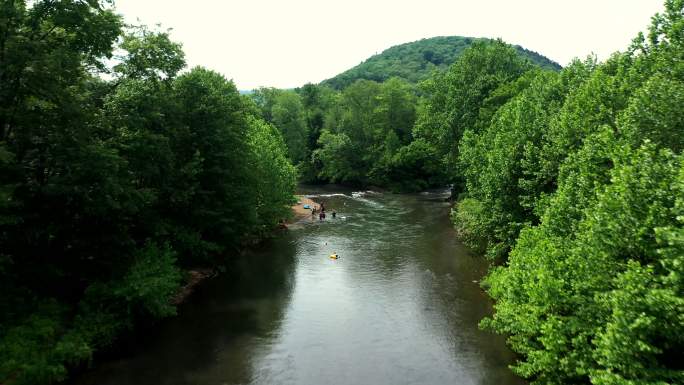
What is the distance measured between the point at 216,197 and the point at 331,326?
45.2 ft

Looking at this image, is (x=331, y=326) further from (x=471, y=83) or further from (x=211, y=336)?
(x=471, y=83)

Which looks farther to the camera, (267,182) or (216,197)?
(267,182)

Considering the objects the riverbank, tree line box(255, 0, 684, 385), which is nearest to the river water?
tree line box(255, 0, 684, 385)

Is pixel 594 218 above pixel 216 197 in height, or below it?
above

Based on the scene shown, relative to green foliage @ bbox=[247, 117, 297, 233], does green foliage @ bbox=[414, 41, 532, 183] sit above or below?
above

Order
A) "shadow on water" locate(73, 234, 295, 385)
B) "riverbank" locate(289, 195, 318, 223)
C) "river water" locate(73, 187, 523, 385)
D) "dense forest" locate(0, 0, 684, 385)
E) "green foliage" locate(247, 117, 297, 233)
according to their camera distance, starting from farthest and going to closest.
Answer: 1. "riverbank" locate(289, 195, 318, 223)
2. "green foliage" locate(247, 117, 297, 233)
3. "river water" locate(73, 187, 523, 385)
4. "shadow on water" locate(73, 234, 295, 385)
5. "dense forest" locate(0, 0, 684, 385)

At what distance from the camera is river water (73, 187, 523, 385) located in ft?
66.9

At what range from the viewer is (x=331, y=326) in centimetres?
2536

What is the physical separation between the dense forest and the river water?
158 cm

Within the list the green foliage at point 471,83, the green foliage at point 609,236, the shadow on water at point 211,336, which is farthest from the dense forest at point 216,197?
the green foliage at point 471,83

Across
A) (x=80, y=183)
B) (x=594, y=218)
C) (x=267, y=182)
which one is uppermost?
(x=80, y=183)

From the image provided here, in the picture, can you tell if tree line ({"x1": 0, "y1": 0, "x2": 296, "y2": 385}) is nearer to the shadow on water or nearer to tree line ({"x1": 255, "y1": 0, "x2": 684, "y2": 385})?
the shadow on water

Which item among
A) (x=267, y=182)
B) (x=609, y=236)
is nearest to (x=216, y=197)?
(x=267, y=182)

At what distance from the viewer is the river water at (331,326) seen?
20391 millimetres
